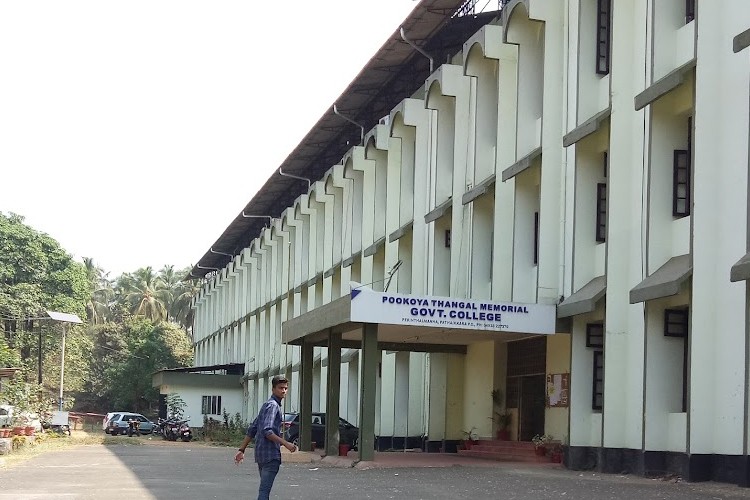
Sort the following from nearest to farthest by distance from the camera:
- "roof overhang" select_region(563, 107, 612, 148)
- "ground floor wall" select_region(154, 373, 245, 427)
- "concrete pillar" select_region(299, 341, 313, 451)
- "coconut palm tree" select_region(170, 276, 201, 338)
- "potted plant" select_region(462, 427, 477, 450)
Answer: "roof overhang" select_region(563, 107, 612, 148)
"potted plant" select_region(462, 427, 477, 450)
"concrete pillar" select_region(299, 341, 313, 451)
"ground floor wall" select_region(154, 373, 245, 427)
"coconut palm tree" select_region(170, 276, 201, 338)

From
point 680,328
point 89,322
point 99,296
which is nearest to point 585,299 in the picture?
point 680,328

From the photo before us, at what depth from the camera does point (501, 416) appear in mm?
30828

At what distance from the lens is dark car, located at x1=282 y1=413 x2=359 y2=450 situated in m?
34.3

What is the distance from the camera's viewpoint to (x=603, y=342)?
75.8 ft

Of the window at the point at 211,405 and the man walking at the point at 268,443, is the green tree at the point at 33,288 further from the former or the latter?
the man walking at the point at 268,443

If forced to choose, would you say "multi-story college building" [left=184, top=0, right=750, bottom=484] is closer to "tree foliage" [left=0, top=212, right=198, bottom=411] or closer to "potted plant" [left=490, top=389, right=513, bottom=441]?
"potted plant" [left=490, top=389, right=513, bottom=441]

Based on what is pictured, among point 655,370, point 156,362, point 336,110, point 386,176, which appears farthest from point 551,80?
point 156,362

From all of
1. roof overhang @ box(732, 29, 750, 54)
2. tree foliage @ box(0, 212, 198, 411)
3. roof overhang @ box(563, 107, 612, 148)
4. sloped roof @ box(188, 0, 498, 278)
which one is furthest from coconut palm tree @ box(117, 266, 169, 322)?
roof overhang @ box(732, 29, 750, 54)

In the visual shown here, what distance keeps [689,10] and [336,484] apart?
A: 11010 millimetres

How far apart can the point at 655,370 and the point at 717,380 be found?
2112mm

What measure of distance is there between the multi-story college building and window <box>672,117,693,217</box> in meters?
0.03

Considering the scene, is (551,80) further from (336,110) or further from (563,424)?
(336,110)

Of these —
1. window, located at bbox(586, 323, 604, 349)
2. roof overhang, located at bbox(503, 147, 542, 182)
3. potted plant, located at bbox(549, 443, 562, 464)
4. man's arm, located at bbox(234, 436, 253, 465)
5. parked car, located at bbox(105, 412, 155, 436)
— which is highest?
roof overhang, located at bbox(503, 147, 542, 182)

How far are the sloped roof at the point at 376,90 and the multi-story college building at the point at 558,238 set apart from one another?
0.12 m
